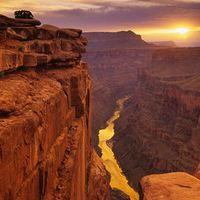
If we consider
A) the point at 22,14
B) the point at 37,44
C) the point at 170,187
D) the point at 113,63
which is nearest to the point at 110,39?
the point at 113,63

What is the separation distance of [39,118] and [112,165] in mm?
34048

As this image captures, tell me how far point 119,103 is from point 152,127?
121ft

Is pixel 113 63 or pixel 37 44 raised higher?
pixel 37 44

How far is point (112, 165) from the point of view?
127ft

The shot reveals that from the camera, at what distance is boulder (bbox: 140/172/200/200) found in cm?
676

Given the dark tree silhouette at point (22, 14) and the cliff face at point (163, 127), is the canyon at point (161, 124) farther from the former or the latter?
the dark tree silhouette at point (22, 14)

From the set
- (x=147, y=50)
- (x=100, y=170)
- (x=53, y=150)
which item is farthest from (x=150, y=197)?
(x=147, y=50)

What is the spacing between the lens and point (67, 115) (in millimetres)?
10312

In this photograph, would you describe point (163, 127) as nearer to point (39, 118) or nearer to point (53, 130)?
point (53, 130)

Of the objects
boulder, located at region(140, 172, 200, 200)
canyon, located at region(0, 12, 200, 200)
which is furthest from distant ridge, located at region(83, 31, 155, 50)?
boulder, located at region(140, 172, 200, 200)

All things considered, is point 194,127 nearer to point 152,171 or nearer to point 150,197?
point 152,171

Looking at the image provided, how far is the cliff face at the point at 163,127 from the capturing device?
35.7 metres

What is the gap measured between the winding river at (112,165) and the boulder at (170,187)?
23.8m

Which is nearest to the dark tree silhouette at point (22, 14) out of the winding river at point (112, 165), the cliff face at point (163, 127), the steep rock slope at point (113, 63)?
the winding river at point (112, 165)
